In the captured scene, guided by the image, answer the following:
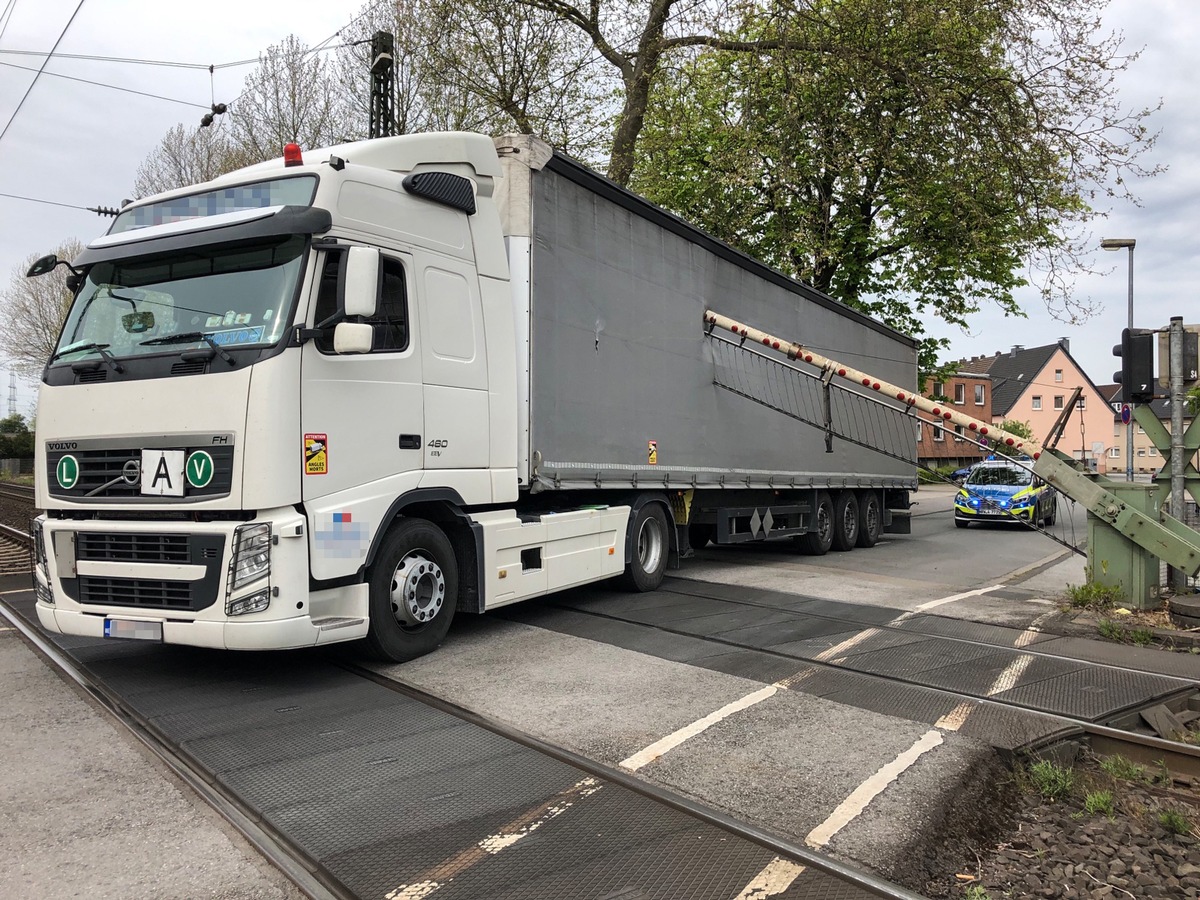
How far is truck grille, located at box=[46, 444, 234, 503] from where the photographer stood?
518cm

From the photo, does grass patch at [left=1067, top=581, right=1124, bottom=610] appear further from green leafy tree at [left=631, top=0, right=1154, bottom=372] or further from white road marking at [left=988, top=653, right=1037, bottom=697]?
green leafy tree at [left=631, top=0, right=1154, bottom=372]

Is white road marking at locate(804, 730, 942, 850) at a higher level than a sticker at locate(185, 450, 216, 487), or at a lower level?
lower

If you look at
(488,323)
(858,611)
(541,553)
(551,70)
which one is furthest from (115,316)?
(551,70)

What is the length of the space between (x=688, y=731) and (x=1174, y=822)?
225cm

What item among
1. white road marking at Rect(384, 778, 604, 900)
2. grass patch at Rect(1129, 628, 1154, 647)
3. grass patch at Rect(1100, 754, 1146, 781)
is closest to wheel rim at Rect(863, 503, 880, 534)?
grass patch at Rect(1129, 628, 1154, 647)

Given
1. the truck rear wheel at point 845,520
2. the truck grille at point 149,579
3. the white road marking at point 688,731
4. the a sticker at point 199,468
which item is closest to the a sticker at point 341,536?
the truck grille at point 149,579

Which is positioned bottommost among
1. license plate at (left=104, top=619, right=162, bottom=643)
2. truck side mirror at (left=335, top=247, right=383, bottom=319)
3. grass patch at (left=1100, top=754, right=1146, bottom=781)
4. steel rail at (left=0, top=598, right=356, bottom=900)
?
grass patch at (left=1100, top=754, right=1146, bottom=781)

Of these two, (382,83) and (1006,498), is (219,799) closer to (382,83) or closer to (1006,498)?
(382,83)

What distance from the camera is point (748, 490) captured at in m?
11.7

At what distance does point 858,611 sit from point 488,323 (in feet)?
15.1

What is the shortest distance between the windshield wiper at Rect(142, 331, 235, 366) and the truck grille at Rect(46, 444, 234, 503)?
1.75 feet

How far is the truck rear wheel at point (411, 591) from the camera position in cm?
599

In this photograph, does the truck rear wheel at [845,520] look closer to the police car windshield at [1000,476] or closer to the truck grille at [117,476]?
the police car windshield at [1000,476]

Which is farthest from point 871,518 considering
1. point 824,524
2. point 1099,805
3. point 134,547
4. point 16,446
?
point 16,446
